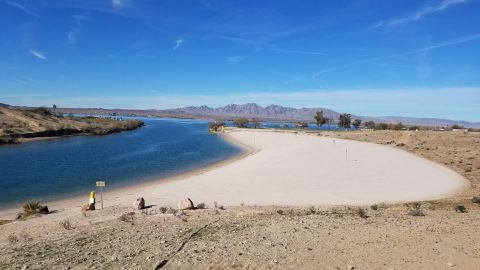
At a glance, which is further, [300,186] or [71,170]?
[71,170]

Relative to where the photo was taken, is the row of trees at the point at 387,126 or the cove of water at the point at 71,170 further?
the row of trees at the point at 387,126

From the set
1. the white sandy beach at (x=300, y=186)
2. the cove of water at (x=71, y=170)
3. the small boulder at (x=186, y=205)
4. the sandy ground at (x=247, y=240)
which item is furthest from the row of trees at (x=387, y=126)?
the small boulder at (x=186, y=205)

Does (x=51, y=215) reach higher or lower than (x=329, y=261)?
lower

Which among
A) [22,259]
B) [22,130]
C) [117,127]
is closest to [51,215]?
[22,259]

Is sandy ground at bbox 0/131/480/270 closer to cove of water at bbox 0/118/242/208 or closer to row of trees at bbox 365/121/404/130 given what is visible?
cove of water at bbox 0/118/242/208

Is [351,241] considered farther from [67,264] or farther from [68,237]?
[68,237]

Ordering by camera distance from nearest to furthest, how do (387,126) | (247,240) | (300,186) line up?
(247,240)
(300,186)
(387,126)

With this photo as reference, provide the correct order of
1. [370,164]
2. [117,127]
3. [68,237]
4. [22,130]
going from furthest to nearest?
[117,127] < [22,130] < [370,164] < [68,237]

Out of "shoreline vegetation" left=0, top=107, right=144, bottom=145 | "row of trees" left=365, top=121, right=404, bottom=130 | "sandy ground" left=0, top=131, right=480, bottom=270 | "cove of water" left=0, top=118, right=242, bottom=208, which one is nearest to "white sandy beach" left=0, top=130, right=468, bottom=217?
"cove of water" left=0, top=118, right=242, bottom=208

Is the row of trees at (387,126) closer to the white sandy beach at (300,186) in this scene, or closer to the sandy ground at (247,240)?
the white sandy beach at (300,186)

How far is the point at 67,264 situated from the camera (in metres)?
9.24

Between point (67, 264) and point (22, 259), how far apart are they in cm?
136

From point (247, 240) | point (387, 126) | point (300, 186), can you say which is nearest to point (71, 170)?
point (300, 186)

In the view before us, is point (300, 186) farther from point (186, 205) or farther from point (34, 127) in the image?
point (34, 127)
